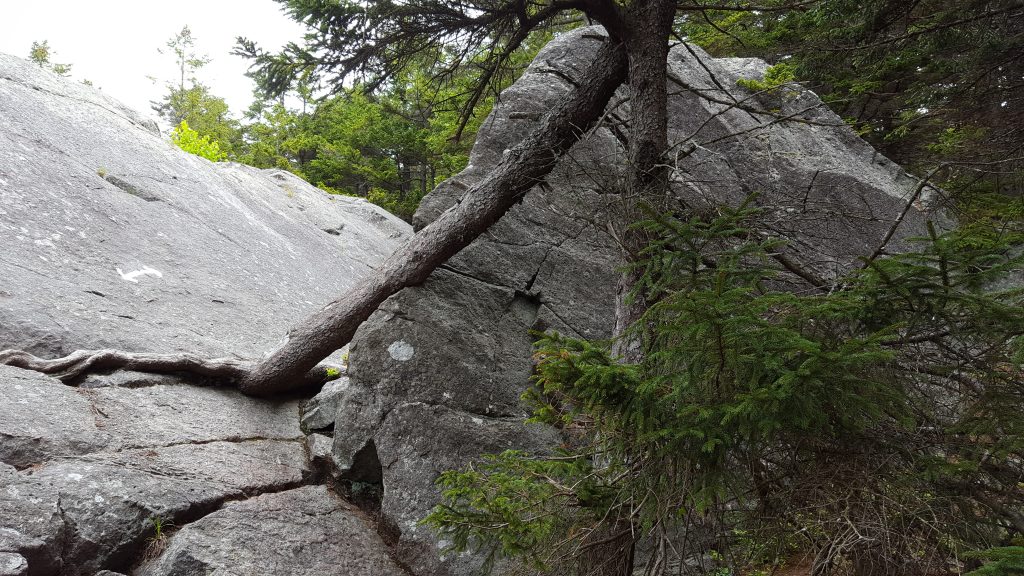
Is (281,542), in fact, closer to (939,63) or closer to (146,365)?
(146,365)

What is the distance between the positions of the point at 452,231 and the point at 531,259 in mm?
1185

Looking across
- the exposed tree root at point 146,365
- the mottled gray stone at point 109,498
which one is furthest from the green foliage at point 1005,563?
the exposed tree root at point 146,365

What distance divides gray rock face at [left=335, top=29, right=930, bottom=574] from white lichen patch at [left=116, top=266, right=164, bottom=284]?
285cm

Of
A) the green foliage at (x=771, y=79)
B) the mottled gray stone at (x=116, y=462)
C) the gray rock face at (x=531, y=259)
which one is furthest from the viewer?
the green foliage at (x=771, y=79)

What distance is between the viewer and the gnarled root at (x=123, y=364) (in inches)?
196

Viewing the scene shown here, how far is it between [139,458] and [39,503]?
0.78 meters

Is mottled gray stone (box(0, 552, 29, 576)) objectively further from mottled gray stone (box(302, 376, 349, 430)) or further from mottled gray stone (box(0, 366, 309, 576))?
mottled gray stone (box(302, 376, 349, 430))

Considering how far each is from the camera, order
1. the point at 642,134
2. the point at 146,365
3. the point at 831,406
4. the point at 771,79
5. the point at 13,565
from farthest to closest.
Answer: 1. the point at 771,79
2. the point at 146,365
3. the point at 642,134
4. the point at 13,565
5. the point at 831,406

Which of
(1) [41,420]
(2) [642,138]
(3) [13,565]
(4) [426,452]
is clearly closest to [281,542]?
(4) [426,452]

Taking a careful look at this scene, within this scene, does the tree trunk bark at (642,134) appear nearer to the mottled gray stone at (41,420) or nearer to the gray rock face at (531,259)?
the gray rock face at (531,259)

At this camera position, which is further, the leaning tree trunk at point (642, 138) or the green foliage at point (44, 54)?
the green foliage at point (44, 54)

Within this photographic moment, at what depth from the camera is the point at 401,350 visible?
5434 millimetres

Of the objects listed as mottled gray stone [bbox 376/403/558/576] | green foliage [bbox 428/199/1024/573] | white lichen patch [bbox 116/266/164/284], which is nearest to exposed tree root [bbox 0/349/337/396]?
white lichen patch [bbox 116/266/164/284]

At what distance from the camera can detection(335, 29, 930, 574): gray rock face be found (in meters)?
4.97
